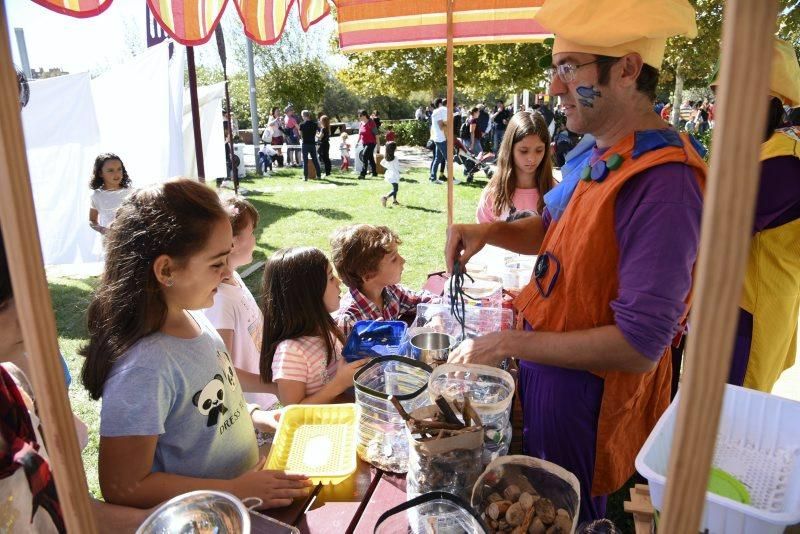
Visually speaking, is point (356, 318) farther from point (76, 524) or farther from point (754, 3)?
point (754, 3)

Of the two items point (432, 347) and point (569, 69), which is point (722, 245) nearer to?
point (569, 69)

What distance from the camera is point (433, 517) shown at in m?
1.11

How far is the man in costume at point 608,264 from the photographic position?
131 centimetres

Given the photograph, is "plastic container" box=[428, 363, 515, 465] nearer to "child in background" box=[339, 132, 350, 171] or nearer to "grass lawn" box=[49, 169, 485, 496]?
"grass lawn" box=[49, 169, 485, 496]

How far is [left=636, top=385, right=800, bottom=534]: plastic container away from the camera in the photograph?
908 mm

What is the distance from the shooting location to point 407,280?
6.27 metres

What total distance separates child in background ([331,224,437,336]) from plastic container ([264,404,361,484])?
0.86 m

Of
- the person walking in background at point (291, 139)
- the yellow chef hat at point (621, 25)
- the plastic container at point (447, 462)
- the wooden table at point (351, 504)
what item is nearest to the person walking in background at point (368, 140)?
the person walking in background at point (291, 139)

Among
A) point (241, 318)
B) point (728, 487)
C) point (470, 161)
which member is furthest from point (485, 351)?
point (470, 161)

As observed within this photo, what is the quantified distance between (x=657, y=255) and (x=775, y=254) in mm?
1623

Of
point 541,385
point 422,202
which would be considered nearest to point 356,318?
A: point 541,385

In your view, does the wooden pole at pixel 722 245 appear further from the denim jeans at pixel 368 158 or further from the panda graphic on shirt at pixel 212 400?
the denim jeans at pixel 368 158

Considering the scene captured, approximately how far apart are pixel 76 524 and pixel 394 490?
0.94m

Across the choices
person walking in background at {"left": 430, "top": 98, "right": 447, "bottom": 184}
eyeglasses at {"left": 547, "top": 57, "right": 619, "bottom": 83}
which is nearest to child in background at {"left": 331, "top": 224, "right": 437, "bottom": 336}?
eyeglasses at {"left": 547, "top": 57, "right": 619, "bottom": 83}
